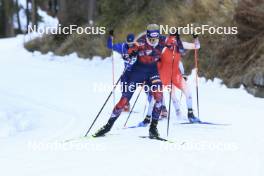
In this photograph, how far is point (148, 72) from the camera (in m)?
9.39

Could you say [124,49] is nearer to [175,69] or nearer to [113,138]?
[175,69]

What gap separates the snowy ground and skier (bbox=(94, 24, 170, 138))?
437mm

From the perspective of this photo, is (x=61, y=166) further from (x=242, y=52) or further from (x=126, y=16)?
(x=126, y=16)

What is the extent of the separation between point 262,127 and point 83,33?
17.5 metres

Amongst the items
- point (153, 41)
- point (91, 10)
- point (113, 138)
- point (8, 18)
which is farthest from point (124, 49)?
point (8, 18)

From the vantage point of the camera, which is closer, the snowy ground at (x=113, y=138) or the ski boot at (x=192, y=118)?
the snowy ground at (x=113, y=138)

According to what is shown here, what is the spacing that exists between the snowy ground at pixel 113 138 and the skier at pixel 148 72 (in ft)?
1.43

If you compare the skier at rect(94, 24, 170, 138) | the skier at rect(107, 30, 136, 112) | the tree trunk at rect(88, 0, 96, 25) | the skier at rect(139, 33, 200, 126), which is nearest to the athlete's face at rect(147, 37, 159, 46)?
the skier at rect(94, 24, 170, 138)

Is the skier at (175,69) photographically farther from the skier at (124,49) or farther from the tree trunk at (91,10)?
the tree trunk at (91,10)

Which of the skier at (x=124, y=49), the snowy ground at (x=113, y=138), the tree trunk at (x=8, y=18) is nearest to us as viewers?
the snowy ground at (x=113, y=138)

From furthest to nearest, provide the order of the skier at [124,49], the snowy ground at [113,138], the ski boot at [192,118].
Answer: the ski boot at [192,118] → the skier at [124,49] → the snowy ground at [113,138]

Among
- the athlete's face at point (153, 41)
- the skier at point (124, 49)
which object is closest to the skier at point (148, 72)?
the athlete's face at point (153, 41)

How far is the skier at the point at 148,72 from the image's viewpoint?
367 inches

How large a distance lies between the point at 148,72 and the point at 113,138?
120cm
